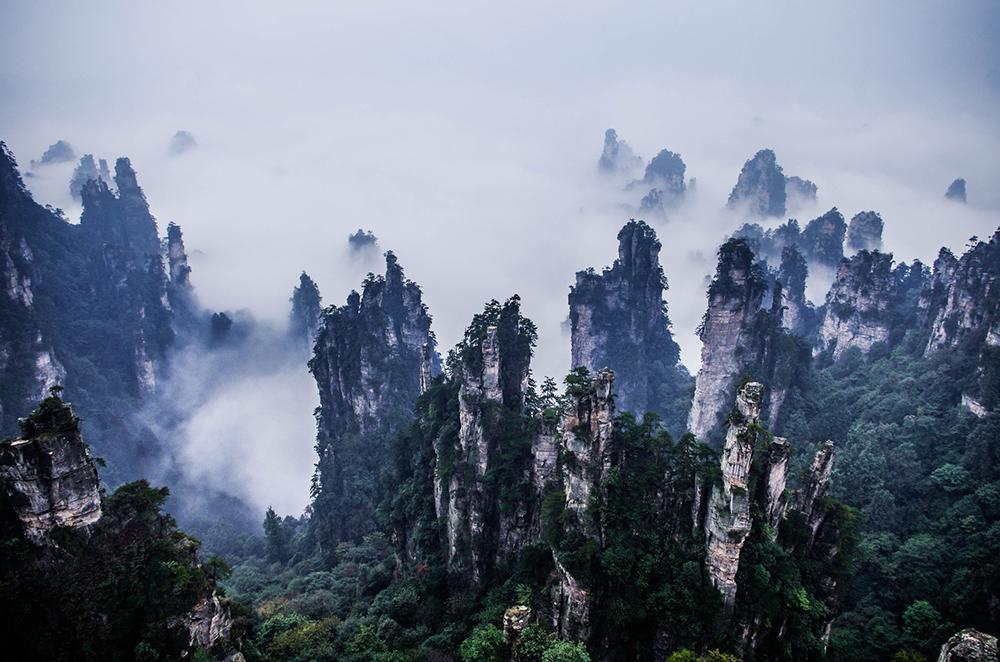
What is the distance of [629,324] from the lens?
7762cm

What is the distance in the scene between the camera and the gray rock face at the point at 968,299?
172 ft

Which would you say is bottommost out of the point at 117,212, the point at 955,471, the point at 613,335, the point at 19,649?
the point at 19,649

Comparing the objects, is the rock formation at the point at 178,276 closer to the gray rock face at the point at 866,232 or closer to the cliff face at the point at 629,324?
the cliff face at the point at 629,324

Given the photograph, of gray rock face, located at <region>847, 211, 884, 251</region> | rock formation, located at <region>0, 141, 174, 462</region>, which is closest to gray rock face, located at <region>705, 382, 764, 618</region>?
rock formation, located at <region>0, 141, 174, 462</region>

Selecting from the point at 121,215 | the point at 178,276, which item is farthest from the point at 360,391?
the point at 121,215

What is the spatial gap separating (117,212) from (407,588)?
95.9 meters

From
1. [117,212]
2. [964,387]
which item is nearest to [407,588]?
[964,387]

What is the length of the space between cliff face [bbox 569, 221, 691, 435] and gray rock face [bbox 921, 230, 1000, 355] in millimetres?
26999

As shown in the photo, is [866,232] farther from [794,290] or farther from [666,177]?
[666,177]

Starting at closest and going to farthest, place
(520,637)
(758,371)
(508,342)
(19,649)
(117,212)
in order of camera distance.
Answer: (520,637), (19,649), (508,342), (758,371), (117,212)

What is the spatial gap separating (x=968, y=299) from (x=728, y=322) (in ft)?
66.2

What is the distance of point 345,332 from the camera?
6269 cm

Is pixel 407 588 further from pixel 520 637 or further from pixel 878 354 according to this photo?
pixel 878 354

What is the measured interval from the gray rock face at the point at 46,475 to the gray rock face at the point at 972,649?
27.8 metres
